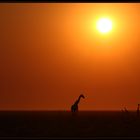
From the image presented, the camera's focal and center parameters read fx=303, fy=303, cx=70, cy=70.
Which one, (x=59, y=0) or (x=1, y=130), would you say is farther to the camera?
(x=1, y=130)

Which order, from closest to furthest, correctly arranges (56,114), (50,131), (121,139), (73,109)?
(121,139)
(50,131)
(73,109)
(56,114)

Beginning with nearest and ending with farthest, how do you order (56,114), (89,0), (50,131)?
(89,0), (50,131), (56,114)

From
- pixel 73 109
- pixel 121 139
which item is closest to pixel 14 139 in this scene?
pixel 121 139

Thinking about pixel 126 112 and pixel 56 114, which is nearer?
pixel 126 112

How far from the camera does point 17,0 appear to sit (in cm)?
172

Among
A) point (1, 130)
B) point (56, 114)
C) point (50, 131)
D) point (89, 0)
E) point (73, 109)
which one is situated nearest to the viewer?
point (89, 0)

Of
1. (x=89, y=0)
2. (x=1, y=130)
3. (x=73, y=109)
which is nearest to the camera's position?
(x=89, y=0)

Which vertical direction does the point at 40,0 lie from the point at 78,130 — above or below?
above

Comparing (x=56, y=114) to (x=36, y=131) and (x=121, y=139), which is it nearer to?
(x=36, y=131)

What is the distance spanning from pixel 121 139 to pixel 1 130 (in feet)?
8.94

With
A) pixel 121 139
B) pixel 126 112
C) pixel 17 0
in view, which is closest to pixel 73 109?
pixel 126 112

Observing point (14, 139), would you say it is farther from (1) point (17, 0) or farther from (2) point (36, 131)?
(2) point (36, 131)

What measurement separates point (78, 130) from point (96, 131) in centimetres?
25

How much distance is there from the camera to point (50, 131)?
4.07 m
